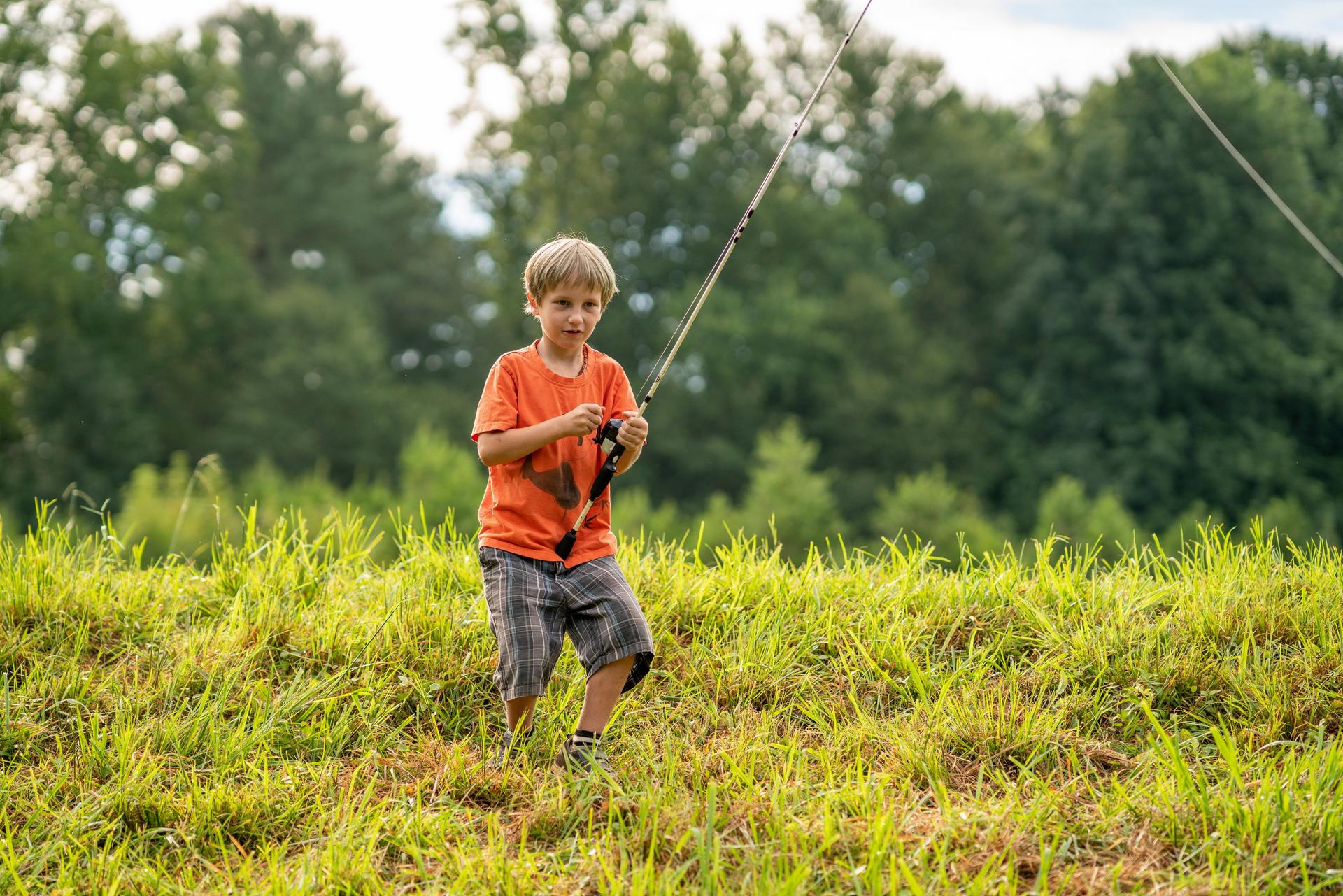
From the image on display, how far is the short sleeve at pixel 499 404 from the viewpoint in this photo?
3684 millimetres

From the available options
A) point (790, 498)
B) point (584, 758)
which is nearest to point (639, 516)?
point (790, 498)

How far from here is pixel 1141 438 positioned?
84.9 feet

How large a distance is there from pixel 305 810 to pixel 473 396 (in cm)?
3177

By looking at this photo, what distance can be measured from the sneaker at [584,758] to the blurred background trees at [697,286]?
17147 millimetres

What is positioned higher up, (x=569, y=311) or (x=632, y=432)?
(x=569, y=311)

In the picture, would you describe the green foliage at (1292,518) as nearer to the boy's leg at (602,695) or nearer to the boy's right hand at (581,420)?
the boy's leg at (602,695)

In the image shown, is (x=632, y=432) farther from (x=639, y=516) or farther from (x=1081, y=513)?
(x=1081, y=513)

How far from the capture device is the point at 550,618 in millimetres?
3719

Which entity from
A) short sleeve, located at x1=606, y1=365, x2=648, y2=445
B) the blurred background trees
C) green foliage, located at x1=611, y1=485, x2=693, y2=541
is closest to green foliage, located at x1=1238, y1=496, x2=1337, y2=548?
the blurred background trees

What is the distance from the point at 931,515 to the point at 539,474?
2271 centimetres

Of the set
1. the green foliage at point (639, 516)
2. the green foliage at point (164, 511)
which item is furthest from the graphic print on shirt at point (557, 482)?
the green foliage at point (639, 516)

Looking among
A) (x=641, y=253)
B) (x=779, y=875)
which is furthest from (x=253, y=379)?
(x=779, y=875)

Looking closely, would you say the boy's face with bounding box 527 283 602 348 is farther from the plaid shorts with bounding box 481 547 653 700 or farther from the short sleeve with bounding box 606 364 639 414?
the plaid shorts with bounding box 481 547 653 700

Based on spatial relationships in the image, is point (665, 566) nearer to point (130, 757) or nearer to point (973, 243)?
point (130, 757)
